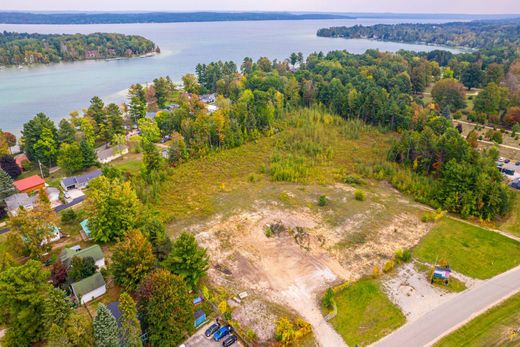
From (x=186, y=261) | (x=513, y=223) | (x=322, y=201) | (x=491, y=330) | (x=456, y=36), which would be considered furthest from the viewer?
(x=456, y=36)

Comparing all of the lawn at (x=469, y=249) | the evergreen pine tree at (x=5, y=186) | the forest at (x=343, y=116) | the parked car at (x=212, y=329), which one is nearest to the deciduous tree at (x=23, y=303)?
the parked car at (x=212, y=329)

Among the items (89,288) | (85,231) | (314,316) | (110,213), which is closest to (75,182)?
(85,231)

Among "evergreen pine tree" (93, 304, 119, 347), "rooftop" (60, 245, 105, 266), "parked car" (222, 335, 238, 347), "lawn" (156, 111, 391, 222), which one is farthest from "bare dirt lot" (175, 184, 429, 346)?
"rooftop" (60, 245, 105, 266)

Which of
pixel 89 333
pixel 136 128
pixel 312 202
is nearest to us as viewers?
pixel 89 333

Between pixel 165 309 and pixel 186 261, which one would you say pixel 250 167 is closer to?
pixel 186 261

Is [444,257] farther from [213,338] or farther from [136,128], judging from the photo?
[136,128]

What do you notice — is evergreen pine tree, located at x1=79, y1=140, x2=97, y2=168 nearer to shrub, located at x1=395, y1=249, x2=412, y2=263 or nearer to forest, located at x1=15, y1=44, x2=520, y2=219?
forest, located at x1=15, y1=44, x2=520, y2=219

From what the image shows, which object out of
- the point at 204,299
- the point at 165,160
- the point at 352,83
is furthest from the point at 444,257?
the point at 352,83
